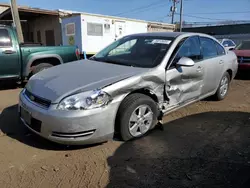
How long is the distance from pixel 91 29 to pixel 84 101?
37.1 feet

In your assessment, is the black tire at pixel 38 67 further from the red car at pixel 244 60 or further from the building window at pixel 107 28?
the building window at pixel 107 28

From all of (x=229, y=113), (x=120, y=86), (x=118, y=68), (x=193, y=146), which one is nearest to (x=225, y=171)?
(x=193, y=146)

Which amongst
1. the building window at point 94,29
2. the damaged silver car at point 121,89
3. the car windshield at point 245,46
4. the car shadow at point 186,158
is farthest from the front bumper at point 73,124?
the building window at point 94,29

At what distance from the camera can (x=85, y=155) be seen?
10.5 ft

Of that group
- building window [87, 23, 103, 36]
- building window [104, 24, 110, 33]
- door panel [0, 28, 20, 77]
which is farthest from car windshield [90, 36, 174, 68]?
building window [104, 24, 110, 33]

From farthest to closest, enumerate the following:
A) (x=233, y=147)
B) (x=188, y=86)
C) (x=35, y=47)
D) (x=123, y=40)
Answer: (x=35, y=47) → (x=123, y=40) → (x=188, y=86) → (x=233, y=147)

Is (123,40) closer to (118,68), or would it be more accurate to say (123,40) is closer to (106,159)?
(118,68)

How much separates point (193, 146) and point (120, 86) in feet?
4.49

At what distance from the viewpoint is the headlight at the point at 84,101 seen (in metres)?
3.00

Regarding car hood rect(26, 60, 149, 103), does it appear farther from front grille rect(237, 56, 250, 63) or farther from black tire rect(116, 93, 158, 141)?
front grille rect(237, 56, 250, 63)

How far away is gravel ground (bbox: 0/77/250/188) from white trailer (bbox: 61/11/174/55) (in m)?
9.70

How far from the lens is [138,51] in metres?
4.30

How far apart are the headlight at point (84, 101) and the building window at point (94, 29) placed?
11.1 m

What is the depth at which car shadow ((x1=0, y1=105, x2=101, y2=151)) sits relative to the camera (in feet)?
11.2
